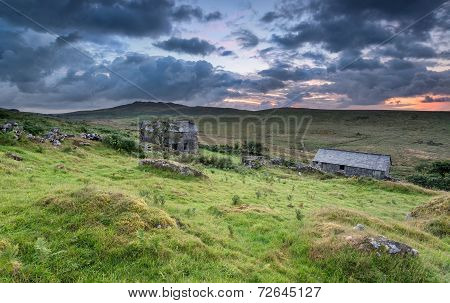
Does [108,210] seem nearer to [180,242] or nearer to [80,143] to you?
[180,242]

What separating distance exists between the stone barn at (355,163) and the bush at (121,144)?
104 feet

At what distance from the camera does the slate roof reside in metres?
50.5

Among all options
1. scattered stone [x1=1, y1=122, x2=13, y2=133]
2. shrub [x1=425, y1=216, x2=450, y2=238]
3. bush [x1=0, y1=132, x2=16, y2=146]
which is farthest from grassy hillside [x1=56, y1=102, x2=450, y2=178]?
bush [x1=0, y1=132, x2=16, y2=146]

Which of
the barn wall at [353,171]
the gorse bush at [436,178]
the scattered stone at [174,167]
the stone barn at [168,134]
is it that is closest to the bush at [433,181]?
the gorse bush at [436,178]

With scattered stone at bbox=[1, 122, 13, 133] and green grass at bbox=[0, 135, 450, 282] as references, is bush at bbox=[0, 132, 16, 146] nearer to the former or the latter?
scattered stone at bbox=[1, 122, 13, 133]

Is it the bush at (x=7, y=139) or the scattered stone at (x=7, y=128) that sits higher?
the scattered stone at (x=7, y=128)

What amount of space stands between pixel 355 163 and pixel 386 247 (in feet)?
148

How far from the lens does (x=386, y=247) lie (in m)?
9.64

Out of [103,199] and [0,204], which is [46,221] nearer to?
[103,199]

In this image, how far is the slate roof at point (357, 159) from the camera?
5047cm

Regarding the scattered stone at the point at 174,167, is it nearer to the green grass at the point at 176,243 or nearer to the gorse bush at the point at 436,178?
the green grass at the point at 176,243

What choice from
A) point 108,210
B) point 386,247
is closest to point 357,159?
point 386,247

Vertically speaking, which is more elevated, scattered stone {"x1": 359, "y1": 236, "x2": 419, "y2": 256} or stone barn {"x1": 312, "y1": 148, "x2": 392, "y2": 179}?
scattered stone {"x1": 359, "y1": 236, "x2": 419, "y2": 256}
